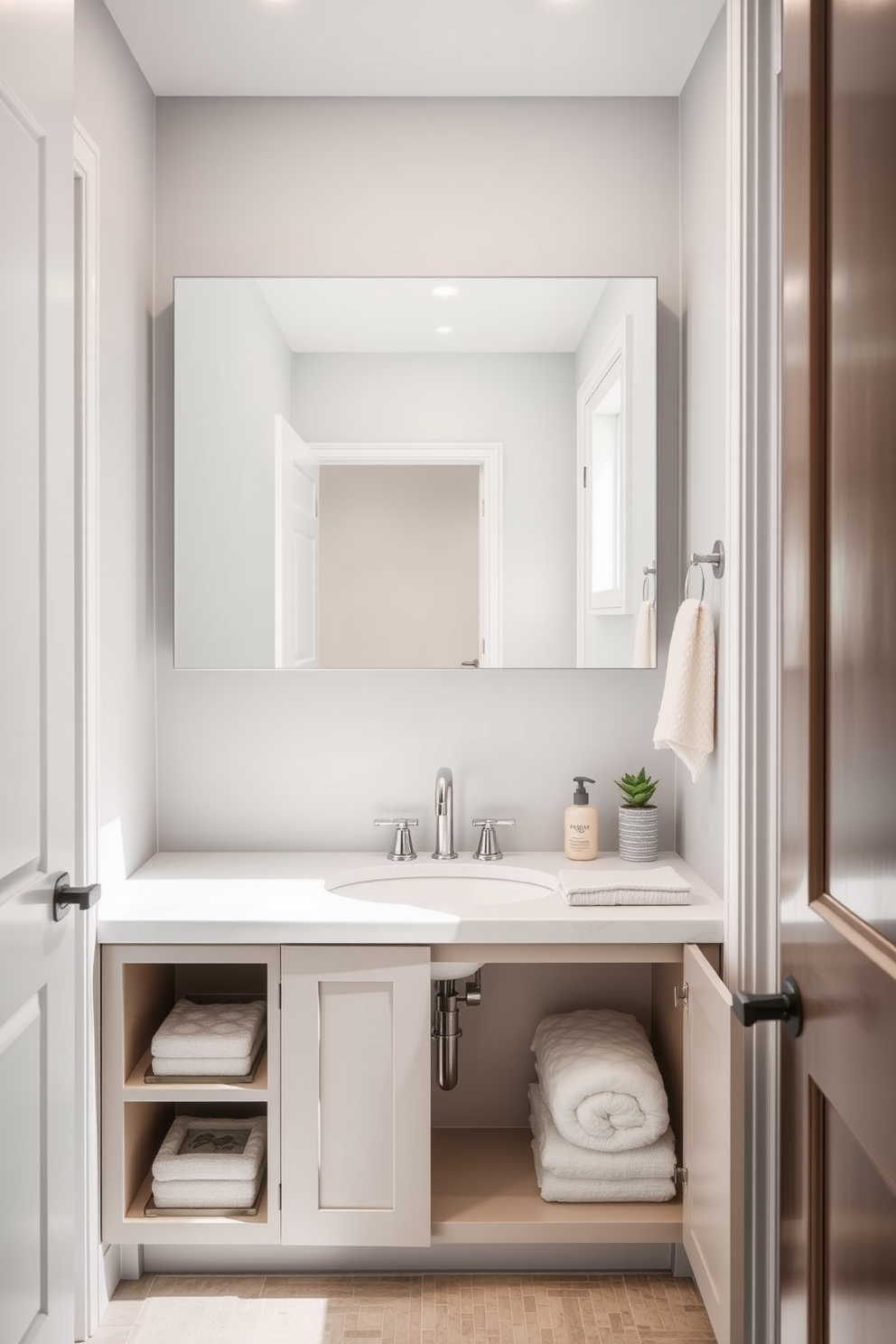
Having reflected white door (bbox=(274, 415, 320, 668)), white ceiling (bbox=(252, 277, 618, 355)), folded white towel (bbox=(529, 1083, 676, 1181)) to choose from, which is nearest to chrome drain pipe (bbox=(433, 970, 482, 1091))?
folded white towel (bbox=(529, 1083, 676, 1181))

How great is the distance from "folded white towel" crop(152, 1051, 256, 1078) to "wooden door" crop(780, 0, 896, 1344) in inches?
49.2

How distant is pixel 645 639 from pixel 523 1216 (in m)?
1.24

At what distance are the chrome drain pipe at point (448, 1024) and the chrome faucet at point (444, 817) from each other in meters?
0.29

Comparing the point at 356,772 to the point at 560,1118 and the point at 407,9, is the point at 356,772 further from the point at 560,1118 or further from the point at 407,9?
the point at 407,9

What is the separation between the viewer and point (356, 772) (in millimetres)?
2568

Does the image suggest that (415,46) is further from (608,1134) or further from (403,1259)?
(403,1259)

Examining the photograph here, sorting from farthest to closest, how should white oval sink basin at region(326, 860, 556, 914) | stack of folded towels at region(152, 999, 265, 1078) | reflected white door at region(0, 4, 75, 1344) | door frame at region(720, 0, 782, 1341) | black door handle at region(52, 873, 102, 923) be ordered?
1. white oval sink basin at region(326, 860, 556, 914)
2. stack of folded towels at region(152, 999, 265, 1078)
3. door frame at region(720, 0, 782, 1341)
4. black door handle at region(52, 873, 102, 923)
5. reflected white door at region(0, 4, 75, 1344)

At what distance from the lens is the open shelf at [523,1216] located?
2100 millimetres

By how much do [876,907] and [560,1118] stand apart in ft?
4.80

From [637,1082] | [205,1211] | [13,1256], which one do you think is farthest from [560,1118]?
[13,1256]

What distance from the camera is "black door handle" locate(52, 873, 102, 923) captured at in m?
1.38

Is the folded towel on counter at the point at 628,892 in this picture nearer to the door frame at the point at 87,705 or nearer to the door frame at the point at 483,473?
the door frame at the point at 483,473

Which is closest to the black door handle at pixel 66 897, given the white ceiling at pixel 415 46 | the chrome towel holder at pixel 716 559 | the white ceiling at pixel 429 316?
the chrome towel holder at pixel 716 559

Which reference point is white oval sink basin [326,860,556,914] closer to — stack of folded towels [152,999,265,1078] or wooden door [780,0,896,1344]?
stack of folded towels [152,999,265,1078]
